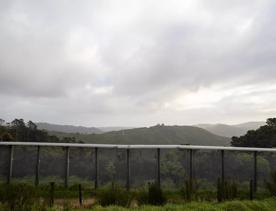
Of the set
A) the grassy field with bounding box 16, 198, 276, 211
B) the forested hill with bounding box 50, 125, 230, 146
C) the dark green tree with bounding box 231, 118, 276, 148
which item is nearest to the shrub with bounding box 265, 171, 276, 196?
the grassy field with bounding box 16, 198, 276, 211

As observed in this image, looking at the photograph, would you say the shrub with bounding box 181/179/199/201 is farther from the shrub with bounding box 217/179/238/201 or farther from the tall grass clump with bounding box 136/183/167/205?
the tall grass clump with bounding box 136/183/167/205

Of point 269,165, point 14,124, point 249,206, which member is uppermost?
point 14,124

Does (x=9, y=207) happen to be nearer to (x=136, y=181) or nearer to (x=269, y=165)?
(x=136, y=181)

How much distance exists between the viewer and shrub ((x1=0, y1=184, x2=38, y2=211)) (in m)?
9.43

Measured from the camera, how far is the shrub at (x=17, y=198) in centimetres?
943

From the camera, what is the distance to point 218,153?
53.1ft

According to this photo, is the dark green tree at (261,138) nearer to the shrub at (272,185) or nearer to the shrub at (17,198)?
the shrub at (272,185)

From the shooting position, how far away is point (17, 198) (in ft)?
32.7

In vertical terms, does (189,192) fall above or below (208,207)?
above

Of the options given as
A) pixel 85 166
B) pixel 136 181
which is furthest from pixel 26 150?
pixel 136 181

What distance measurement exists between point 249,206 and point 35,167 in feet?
30.2

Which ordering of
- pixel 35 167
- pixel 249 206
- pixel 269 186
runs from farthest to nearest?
1. pixel 35 167
2. pixel 269 186
3. pixel 249 206

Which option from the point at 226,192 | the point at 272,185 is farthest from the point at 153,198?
the point at 272,185

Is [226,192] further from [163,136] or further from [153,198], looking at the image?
[163,136]
